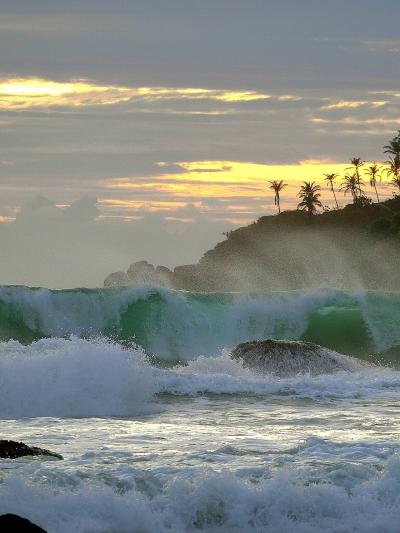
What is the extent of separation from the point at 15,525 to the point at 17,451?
4.34 metres

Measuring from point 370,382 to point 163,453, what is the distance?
427 inches

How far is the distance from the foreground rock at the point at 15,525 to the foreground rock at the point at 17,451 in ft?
13.6

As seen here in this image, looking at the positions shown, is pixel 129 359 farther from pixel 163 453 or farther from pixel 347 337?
pixel 347 337

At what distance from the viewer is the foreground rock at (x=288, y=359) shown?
26953mm

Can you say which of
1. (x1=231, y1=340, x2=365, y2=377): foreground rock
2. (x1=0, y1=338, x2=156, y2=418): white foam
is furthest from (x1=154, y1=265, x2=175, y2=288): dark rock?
(x1=0, y1=338, x2=156, y2=418): white foam

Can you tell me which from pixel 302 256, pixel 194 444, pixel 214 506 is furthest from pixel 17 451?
pixel 302 256

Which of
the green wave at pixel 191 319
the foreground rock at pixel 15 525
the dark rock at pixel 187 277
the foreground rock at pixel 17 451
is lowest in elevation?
the foreground rock at pixel 15 525

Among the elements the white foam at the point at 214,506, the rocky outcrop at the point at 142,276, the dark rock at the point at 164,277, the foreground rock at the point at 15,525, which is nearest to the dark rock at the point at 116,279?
the rocky outcrop at the point at 142,276

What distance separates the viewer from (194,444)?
15188 mm

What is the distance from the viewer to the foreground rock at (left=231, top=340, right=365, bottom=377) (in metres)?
27.0

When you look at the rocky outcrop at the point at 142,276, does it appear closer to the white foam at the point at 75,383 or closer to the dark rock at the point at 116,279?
the dark rock at the point at 116,279

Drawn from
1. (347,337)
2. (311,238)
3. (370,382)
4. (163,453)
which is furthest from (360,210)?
(163,453)

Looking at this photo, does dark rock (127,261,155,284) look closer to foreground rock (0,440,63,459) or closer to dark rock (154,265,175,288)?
dark rock (154,265,175,288)

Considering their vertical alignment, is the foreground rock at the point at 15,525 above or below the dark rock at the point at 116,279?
below
